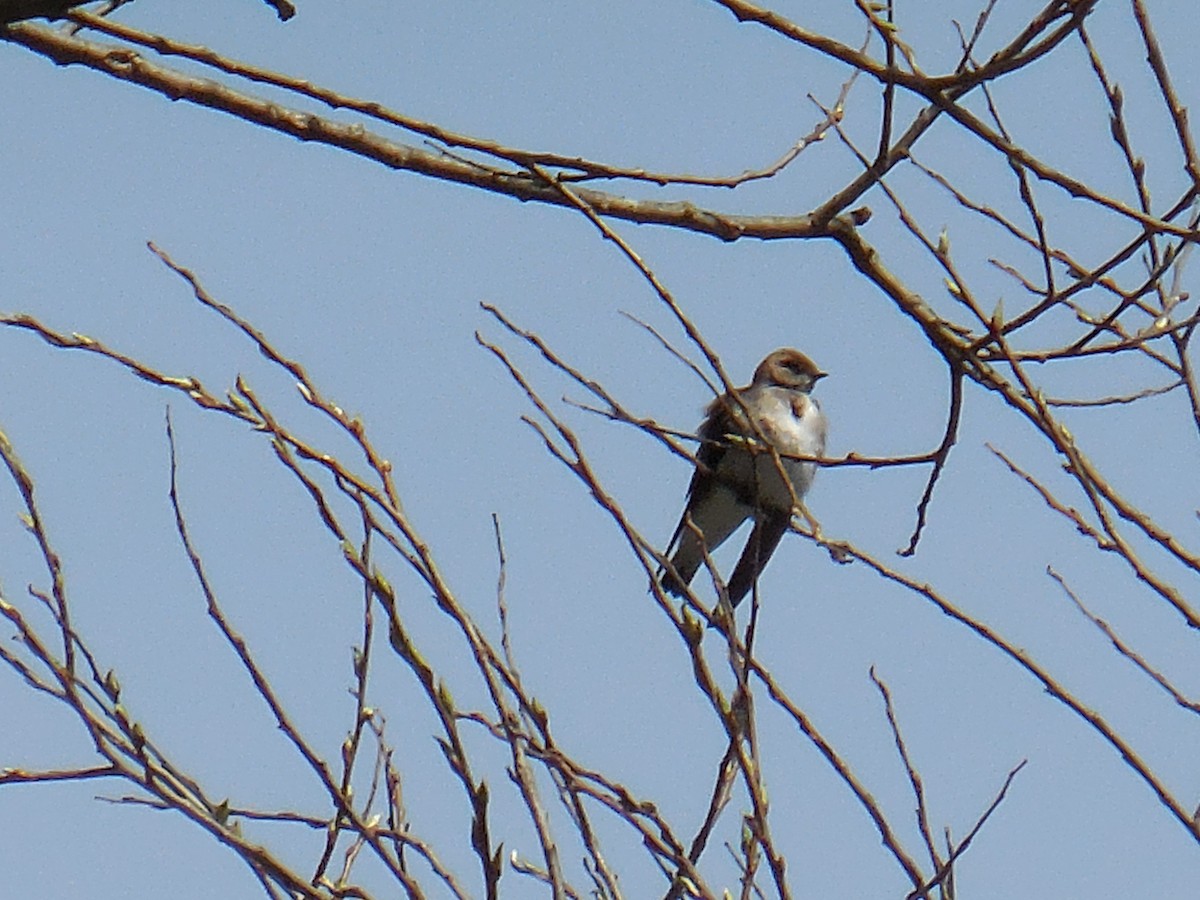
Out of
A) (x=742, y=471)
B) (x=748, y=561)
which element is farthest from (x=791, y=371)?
(x=748, y=561)

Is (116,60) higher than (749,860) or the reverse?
higher

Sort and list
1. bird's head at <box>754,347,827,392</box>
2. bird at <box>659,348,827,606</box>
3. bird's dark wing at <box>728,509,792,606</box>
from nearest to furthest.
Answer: bird's dark wing at <box>728,509,792,606</box> < bird at <box>659,348,827,606</box> < bird's head at <box>754,347,827,392</box>

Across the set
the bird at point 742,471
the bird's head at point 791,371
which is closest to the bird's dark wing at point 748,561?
the bird at point 742,471

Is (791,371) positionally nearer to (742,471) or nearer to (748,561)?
(742,471)

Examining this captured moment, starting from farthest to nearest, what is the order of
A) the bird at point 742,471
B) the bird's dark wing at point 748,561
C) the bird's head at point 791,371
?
the bird's head at point 791,371 < the bird at point 742,471 < the bird's dark wing at point 748,561

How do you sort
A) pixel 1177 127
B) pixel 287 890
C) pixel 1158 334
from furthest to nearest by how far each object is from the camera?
pixel 1158 334
pixel 1177 127
pixel 287 890

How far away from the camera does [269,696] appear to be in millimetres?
2689

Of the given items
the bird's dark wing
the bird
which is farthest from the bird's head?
the bird's dark wing

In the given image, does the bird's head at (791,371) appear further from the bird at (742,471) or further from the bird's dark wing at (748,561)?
the bird's dark wing at (748,561)

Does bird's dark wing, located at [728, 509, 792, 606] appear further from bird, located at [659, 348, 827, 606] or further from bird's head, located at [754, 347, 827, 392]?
bird's head, located at [754, 347, 827, 392]

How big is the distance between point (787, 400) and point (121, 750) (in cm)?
645

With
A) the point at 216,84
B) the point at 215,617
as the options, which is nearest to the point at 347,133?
the point at 216,84

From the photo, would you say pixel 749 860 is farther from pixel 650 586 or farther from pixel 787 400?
pixel 787 400

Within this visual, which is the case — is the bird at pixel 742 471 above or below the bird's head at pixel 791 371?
below
